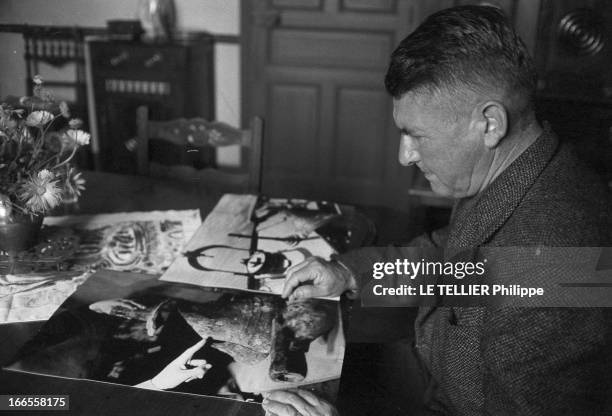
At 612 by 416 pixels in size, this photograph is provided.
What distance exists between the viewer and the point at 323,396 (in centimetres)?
87

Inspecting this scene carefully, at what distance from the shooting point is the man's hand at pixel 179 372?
2.83 feet

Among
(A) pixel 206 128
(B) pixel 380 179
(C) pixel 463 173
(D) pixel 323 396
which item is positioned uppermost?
(C) pixel 463 173

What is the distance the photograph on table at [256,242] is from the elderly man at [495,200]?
0.38m

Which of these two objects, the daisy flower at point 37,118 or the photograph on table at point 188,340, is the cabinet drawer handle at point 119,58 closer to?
the daisy flower at point 37,118

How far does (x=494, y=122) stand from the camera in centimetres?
91

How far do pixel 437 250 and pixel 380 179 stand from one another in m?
2.44

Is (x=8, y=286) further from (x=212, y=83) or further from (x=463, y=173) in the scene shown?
(x=212, y=83)

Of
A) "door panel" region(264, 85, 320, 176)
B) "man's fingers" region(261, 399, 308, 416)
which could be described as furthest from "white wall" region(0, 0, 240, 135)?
"man's fingers" region(261, 399, 308, 416)

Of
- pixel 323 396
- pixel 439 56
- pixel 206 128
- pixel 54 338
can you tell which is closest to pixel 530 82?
pixel 439 56

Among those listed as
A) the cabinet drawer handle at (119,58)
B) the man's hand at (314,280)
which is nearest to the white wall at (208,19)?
the cabinet drawer handle at (119,58)

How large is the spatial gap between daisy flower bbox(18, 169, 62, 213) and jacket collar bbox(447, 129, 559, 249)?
2.64 ft

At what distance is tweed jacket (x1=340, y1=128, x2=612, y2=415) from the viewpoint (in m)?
0.74

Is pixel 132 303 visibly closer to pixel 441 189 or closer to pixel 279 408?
pixel 279 408

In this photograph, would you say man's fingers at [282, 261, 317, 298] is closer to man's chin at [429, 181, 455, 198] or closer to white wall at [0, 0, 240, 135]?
man's chin at [429, 181, 455, 198]
